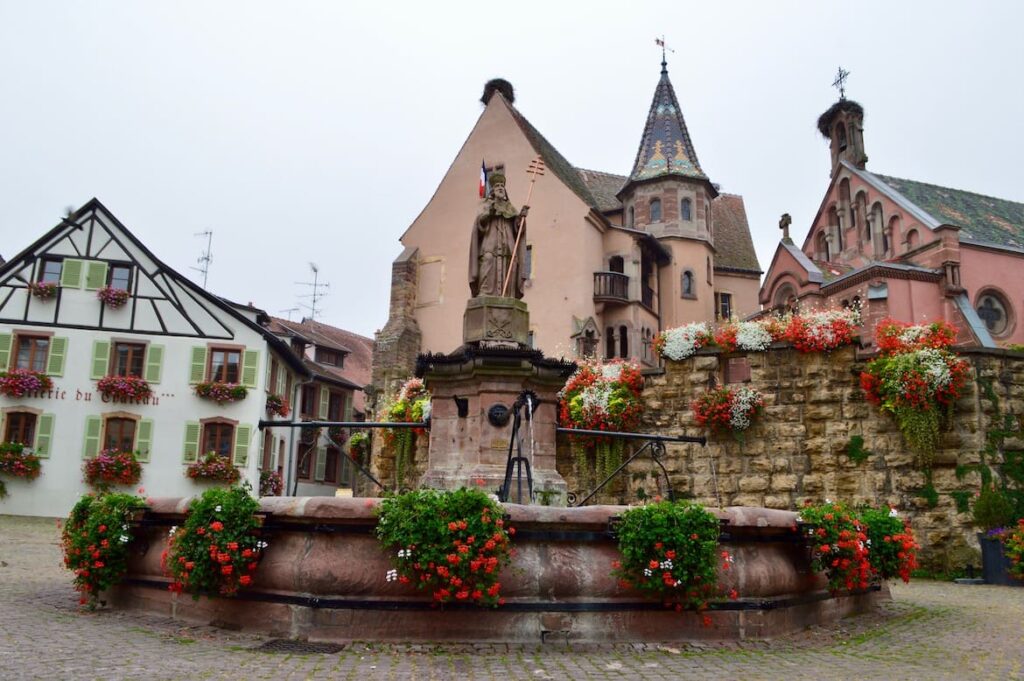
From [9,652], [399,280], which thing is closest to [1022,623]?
[9,652]

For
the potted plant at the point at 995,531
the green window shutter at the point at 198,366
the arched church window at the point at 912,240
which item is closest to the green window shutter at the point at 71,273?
the green window shutter at the point at 198,366

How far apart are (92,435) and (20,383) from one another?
2.60m

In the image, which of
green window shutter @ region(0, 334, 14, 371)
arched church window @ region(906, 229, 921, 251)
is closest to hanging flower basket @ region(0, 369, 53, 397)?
green window shutter @ region(0, 334, 14, 371)

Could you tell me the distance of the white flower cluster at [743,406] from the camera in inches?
567

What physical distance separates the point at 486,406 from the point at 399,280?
84.8 feet

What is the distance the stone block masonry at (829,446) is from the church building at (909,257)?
1066 centimetres

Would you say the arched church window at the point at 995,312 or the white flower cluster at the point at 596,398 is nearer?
the white flower cluster at the point at 596,398

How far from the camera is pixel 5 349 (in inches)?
1065

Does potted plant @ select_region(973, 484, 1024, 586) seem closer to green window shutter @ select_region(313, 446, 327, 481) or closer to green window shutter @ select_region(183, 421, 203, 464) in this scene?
green window shutter @ select_region(183, 421, 203, 464)

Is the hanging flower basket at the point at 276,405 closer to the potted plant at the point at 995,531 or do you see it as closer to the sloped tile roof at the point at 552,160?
the sloped tile roof at the point at 552,160

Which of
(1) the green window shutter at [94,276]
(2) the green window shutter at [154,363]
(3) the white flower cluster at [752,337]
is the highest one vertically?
(1) the green window shutter at [94,276]

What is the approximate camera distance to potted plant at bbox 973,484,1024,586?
12.4 m

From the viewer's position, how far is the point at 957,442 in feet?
43.7

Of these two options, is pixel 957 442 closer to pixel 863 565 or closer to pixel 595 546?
pixel 863 565
